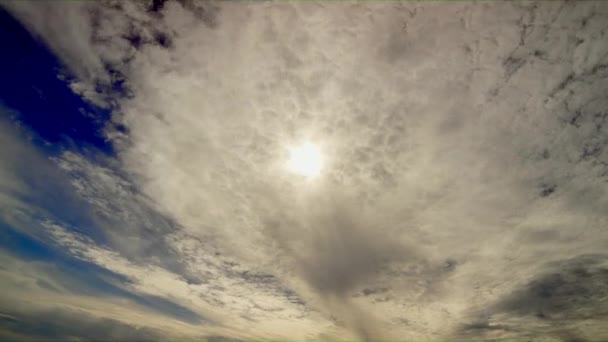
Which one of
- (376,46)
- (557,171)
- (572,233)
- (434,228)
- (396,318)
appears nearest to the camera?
(376,46)

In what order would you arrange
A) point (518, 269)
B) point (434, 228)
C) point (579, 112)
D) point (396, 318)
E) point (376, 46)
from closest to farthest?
point (376, 46) < point (579, 112) < point (434, 228) < point (518, 269) < point (396, 318)

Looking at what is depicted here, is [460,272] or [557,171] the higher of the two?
[557,171]

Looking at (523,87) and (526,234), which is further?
(526,234)

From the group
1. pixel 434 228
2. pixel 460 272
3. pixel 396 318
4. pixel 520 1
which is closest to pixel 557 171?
pixel 434 228

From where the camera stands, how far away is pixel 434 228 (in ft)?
38.0

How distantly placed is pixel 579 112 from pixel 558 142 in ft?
3.51

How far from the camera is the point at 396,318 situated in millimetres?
18609

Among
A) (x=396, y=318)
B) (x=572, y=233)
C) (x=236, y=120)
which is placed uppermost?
(x=236, y=120)

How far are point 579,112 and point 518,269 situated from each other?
30.0ft

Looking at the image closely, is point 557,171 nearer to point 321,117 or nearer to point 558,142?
point 558,142

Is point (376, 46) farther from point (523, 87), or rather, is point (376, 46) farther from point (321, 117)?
point (523, 87)

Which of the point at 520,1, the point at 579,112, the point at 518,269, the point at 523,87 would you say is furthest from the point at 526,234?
the point at 520,1

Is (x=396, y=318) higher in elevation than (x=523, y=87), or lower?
lower

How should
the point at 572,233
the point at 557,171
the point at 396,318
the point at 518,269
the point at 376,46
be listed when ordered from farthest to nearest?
the point at 396,318 < the point at 518,269 < the point at 572,233 < the point at 557,171 < the point at 376,46
